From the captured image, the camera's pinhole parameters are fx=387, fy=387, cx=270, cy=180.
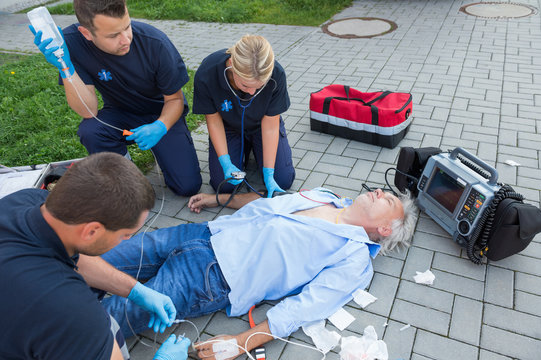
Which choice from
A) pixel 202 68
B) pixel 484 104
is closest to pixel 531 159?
pixel 484 104

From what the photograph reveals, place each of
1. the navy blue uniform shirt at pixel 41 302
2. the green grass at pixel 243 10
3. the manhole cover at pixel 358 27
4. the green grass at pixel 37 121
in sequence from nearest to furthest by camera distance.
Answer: the navy blue uniform shirt at pixel 41 302 → the green grass at pixel 37 121 → the manhole cover at pixel 358 27 → the green grass at pixel 243 10

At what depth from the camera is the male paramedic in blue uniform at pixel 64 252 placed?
129cm

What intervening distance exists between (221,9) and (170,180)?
6602mm

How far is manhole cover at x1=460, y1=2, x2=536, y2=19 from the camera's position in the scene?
7.54 meters

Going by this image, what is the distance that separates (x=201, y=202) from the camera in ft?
11.1

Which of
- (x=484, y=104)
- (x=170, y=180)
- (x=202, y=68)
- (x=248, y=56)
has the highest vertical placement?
(x=248, y=56)

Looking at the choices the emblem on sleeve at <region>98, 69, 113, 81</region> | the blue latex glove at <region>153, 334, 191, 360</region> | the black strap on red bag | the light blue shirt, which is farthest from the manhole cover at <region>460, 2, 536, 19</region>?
the blue latex glove at <region>153, 334, 191, 360</region>

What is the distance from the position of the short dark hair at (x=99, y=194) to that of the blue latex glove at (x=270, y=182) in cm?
186

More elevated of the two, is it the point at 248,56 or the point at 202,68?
Answer: the point at 248,56

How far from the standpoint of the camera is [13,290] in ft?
4.21

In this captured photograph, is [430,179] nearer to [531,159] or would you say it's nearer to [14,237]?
[531,159]

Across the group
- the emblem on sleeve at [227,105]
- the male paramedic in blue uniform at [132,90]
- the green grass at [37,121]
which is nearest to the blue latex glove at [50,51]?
the male paramedic in blue uniform at [132,90]

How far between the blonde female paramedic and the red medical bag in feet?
2.72

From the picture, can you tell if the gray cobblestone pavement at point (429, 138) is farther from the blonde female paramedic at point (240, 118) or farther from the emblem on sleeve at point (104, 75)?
the emblem on sleeve at point (104, 75)
